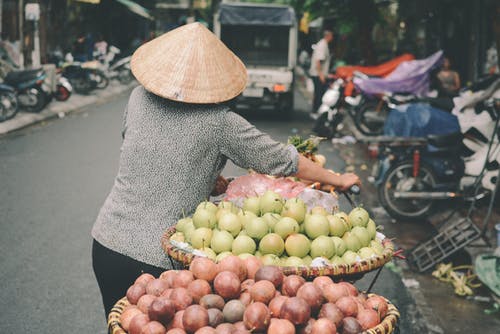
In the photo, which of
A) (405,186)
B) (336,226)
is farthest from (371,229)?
(405,186)

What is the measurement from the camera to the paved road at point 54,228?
179 inches

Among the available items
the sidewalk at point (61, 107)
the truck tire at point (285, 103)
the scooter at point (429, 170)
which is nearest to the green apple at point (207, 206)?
the scooter at point (429, 170)

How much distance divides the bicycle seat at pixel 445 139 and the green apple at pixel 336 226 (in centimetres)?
450

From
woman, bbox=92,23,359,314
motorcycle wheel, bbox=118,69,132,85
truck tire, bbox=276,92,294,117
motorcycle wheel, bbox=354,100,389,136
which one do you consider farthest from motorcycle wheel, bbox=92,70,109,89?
woman, bbox=92,23,359,314

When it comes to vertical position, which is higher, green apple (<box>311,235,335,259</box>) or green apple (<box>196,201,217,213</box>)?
green apple (<box>196,201,217,213</box>)

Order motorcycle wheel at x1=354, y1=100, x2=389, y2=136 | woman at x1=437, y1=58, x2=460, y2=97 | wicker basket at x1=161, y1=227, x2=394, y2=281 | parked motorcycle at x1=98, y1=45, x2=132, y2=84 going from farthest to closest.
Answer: parked motorcycle at x1=98, y1=45, x2=132, y2=84
motorcycle wheel at x1=354, y1=100, x2=389, y2=136
woman at x1=437, y1=58, x2=460, y2=97
wicker basket at x1=161, y1=227, x2=394, y2=281

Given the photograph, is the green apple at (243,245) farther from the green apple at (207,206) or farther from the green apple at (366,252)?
the green apple at (366,252)

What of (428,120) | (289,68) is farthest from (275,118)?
(428,120)

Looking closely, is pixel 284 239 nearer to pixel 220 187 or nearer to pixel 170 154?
pixel 170 154

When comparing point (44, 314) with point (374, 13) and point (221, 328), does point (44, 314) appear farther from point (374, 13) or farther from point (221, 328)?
point (374, 13)

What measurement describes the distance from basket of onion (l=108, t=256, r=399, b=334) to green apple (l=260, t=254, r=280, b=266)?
5.2 inches

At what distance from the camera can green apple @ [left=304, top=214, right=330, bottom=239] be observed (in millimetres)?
2635

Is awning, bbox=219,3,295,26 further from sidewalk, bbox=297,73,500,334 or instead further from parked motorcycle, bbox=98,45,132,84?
sidewalk, bbox=297,73,500,334

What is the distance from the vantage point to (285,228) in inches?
103
